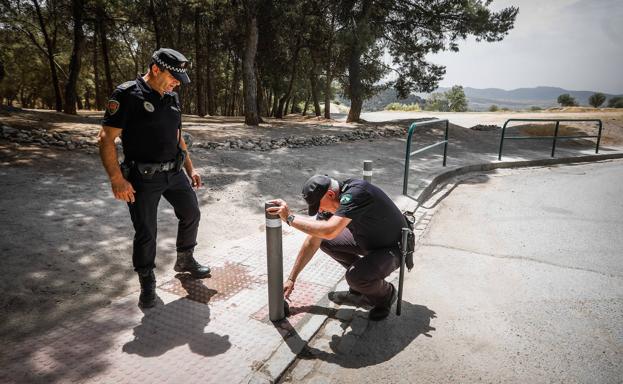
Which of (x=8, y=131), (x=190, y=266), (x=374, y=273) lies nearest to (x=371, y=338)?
(x=374, y=273)

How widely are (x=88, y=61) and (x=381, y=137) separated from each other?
92.6 feet

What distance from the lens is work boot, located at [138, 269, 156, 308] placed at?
2.98 m

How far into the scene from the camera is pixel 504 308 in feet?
10.5

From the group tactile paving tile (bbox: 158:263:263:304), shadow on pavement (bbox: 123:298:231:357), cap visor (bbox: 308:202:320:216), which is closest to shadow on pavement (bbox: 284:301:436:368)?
shadow on pavement (bbox: 123:298:231:357)

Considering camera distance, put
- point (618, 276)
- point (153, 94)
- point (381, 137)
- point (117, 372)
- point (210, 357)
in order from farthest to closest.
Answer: point (381, 137) < point (618, 276) < point (153, 94) < point (210, 357) < point (117, 372)

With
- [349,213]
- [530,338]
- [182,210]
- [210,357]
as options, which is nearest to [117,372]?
[210,357]

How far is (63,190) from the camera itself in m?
5.45

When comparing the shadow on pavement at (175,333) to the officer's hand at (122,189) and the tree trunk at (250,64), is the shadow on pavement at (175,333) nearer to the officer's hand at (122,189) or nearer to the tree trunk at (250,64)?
the officer's hand at (122,189)

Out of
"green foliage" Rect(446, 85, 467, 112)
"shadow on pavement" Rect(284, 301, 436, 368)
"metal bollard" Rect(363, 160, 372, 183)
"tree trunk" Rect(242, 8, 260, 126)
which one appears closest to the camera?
"shadow on pavement" Rect(284, 301, 436, 368)

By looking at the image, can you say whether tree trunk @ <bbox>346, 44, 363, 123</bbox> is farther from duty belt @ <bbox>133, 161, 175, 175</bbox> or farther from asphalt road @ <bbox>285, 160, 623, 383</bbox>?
duty belt @ <bbox>133, 161, 175, 175</bbox>

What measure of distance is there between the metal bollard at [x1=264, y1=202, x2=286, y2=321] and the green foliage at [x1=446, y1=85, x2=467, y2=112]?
346ft

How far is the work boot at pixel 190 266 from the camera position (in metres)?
3.50

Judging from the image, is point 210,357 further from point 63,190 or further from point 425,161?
point 425,161

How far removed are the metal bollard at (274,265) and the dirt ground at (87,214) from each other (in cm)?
136
